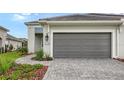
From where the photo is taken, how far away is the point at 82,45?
1980cm

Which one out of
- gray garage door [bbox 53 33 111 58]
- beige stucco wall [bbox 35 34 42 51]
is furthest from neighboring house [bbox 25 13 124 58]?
beige stucco wall [bbox 35 34 42 51]

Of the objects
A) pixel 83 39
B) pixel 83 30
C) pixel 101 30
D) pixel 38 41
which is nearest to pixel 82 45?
pixel 83 39

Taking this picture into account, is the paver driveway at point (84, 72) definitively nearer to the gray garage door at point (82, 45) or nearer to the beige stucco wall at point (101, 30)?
the beige stucco wall at point (101, 30)

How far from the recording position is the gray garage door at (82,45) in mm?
19750

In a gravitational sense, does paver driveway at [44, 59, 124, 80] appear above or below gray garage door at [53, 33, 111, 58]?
below

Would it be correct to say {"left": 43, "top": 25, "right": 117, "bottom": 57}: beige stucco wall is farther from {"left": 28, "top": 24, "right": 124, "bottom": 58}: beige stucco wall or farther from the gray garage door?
A: the gray garage door

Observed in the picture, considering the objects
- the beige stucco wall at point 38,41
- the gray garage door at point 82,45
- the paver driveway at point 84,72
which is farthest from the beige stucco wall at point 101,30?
the beige stucco wall at point 38,41

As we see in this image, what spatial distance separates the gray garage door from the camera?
19750 mm

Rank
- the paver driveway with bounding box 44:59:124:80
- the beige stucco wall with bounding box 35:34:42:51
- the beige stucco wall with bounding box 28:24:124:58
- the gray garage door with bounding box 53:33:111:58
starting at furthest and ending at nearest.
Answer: the beige stucco wall with bounding box 35:34:42:51 → the gray garage door with bounding box 53:33:111:58 → the beige stucco wall with bounding box 28:24:124:58 → the paver driveway with bounding box 44:59:124:80
